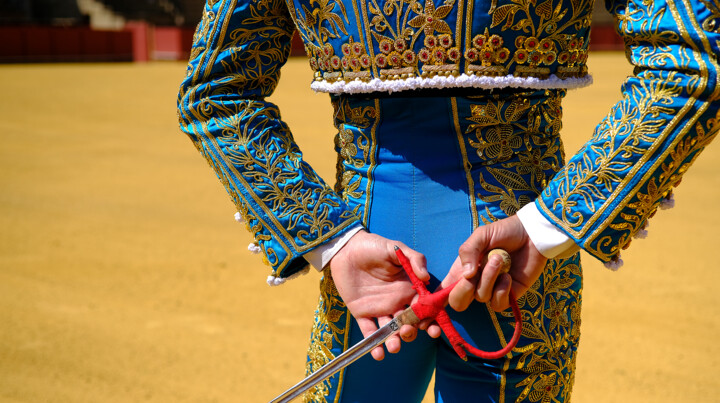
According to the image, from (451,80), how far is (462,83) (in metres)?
0.02

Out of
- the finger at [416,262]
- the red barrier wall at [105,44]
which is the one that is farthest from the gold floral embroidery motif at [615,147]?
the red barrier wall at [105,44]

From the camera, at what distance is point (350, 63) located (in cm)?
→ 128

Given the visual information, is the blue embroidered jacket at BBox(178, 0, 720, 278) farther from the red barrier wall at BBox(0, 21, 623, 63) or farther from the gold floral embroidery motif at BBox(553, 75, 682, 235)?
the red barrier wall at BBox(0, 21, 623, 63)

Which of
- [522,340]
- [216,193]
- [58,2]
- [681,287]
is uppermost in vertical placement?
[522,340]

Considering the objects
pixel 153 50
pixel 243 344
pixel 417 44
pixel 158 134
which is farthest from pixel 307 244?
pixel 153 50

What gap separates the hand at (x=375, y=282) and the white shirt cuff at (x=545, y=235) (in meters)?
0.17

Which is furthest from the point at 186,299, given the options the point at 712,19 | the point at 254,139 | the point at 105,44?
the point at 105,44

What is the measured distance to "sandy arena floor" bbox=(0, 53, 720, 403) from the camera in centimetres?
321

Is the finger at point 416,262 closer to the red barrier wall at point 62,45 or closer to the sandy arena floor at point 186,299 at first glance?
the sandy arena floor at point 186,299

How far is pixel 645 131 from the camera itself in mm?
1094

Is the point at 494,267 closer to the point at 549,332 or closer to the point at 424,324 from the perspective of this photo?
the point at 424,324

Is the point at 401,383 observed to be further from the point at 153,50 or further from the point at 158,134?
the point at 153,50

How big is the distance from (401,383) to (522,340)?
234 mm

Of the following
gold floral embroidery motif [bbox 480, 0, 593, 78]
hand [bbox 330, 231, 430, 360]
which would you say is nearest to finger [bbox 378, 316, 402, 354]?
hand [bbox 330, 231, 430, 360]
